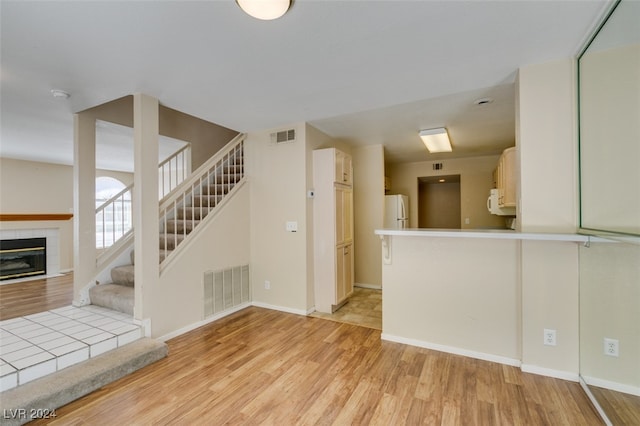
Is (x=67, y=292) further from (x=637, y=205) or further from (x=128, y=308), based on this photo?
(x=637, y=205)

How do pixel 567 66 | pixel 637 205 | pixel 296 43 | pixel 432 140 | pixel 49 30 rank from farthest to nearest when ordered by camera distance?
pixel 432 140
pixel 567 66
pixel 296 43
pixel 49 30
pixel 637 205

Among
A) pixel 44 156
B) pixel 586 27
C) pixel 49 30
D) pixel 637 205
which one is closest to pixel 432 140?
pixel 586 27

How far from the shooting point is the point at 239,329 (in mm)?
3225

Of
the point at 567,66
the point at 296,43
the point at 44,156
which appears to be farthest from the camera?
the point at 44,156

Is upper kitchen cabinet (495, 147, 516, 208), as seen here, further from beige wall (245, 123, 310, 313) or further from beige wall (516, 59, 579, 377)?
beige wall (245, 123, 310, 313)

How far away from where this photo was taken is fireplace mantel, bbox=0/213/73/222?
17.3 feet

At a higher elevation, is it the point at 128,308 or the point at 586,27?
the point at 586,27

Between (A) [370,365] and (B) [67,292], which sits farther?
(B) [67,292]

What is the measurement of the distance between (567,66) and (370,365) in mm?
2931

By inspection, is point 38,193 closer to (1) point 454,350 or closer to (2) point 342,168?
(2) point 342,168

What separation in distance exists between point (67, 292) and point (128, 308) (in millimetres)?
2279

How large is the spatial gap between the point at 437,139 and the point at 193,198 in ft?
12.0

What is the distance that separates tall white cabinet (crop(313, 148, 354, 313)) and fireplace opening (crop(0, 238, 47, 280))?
19.3ft

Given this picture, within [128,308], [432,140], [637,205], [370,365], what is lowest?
[370,365]
